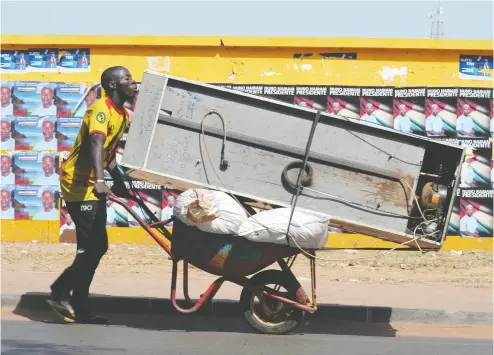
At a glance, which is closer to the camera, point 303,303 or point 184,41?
point 303,303

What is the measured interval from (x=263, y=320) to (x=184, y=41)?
6477 millimetres

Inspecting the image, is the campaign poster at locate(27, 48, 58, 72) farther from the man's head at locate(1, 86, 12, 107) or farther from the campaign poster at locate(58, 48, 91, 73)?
the man's head at locate(1, 86, 12, 107)

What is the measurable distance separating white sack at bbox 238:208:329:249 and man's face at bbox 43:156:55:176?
6972mm

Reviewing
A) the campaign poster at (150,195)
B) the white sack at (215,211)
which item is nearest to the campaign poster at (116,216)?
the campaign poster at (150,195)

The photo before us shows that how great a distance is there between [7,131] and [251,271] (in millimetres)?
7302

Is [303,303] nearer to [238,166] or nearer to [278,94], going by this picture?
[238,166]

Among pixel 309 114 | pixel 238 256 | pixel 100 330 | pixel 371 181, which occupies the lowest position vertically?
pixel 100 330

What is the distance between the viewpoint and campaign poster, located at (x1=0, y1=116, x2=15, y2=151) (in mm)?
13828

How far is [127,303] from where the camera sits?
8.89m

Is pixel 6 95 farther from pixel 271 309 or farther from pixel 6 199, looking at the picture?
pixel 271 309

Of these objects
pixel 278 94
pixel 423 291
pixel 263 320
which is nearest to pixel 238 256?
pixel 263 320

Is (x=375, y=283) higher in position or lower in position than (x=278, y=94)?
lower

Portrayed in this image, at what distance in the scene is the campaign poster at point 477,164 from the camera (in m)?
13.4

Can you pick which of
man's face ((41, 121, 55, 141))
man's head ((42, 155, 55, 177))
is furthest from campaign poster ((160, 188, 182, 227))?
man's face ((41, 121, 55, 141))
